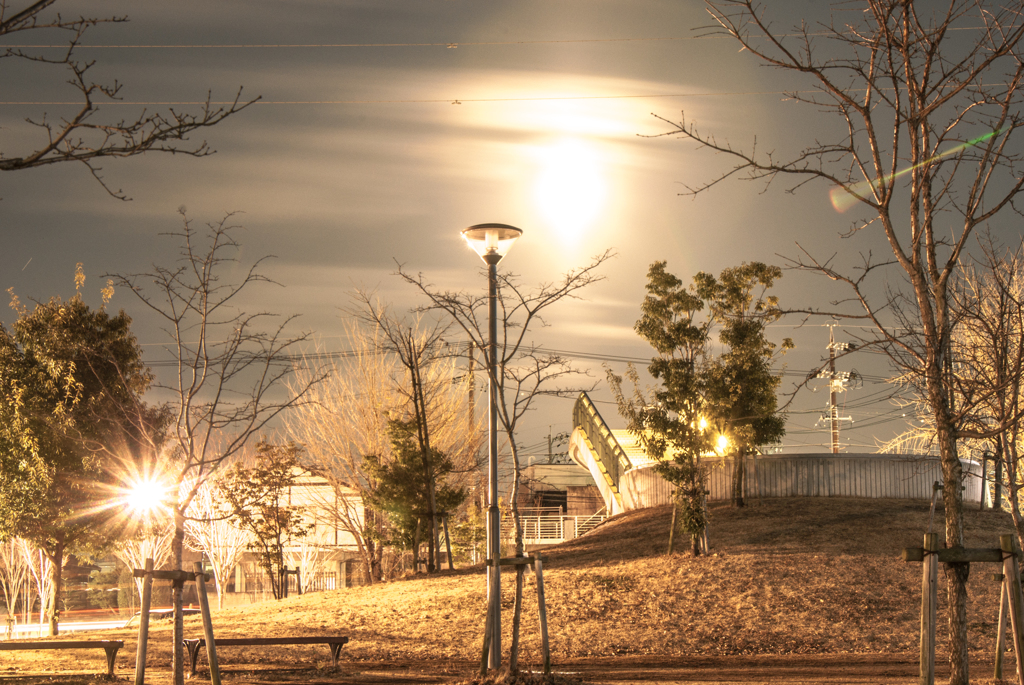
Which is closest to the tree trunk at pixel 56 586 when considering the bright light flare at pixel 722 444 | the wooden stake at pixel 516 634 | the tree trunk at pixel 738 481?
the wooden stake at pixel 516 634

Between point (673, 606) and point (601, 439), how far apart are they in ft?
54.9

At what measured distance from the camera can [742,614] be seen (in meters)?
14.5

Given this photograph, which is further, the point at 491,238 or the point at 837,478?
the point at 837,478

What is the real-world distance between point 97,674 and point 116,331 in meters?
12.5

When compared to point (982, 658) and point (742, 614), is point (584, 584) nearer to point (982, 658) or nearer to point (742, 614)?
point (742, 614)

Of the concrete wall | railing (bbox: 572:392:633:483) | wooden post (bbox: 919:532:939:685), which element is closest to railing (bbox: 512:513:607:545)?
railing (bbox: 572:392:633:483)

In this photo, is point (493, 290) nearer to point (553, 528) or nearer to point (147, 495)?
point (147, 495)

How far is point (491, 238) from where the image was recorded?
1030 cm

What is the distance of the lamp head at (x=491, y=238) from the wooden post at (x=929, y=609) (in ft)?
18.6

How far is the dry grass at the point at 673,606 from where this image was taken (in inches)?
514

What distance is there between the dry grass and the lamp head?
5.84 metres

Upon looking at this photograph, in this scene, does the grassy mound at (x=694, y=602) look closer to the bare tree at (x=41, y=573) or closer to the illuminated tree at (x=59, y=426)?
the illuminated tree at (x=59, y=426)

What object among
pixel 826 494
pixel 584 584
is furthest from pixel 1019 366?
pixel 826 494

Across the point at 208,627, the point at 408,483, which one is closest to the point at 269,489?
the point at 408,483
